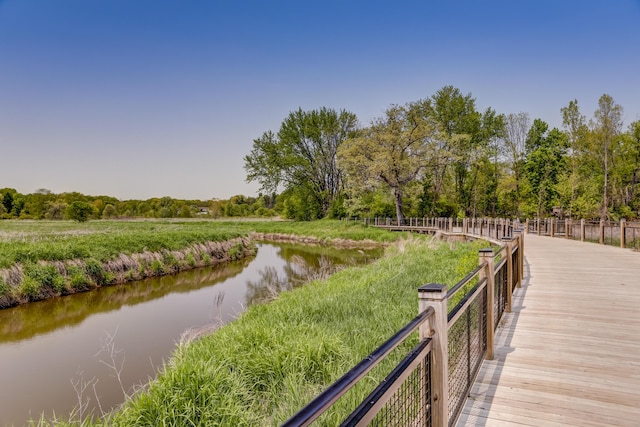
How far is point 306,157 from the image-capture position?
48.2 metres

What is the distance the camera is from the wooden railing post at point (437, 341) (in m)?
2.18

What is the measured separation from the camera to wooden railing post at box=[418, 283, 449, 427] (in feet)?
7.14

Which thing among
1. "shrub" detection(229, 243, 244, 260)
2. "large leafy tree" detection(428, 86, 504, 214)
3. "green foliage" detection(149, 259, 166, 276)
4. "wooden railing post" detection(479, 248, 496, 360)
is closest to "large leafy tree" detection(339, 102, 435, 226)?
"large leafy tree" detection(428, 86, 504, 214)

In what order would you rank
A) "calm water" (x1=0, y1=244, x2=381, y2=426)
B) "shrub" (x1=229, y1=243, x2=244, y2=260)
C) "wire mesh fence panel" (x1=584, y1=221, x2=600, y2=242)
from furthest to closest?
"shrub" (x1=229, y1=243, x2=244, y2=260)
"wire mesh fence panel" (x1=584, y1=221, x2=600, y2=242)
"calm water" (x1=0, y1=244, x2=381, y2=426)

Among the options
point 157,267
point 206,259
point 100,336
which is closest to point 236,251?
point 206,259

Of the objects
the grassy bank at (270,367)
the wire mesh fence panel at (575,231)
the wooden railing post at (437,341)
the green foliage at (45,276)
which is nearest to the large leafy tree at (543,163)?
the wire mesh fence panel at (575,231)

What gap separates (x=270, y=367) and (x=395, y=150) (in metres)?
30.0

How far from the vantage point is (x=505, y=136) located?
41906mm

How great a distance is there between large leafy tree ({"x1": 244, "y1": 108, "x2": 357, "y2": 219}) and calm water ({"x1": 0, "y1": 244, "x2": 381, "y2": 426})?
33792mm

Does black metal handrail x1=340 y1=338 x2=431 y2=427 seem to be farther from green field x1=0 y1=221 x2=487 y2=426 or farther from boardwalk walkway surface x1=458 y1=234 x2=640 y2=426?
green field x1=0 y1=221 x2=487 y2=426

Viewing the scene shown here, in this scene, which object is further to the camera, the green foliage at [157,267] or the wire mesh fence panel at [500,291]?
the green foliage at [157,267]

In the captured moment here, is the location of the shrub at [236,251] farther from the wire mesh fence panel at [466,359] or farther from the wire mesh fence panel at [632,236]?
the wire mesh fence panel at [632,236]

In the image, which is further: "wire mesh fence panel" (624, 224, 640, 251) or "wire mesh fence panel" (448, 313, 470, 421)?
"wire mesh fence panel" (624, 224, 640, 251)

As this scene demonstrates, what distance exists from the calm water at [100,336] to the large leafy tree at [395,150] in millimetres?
20185
